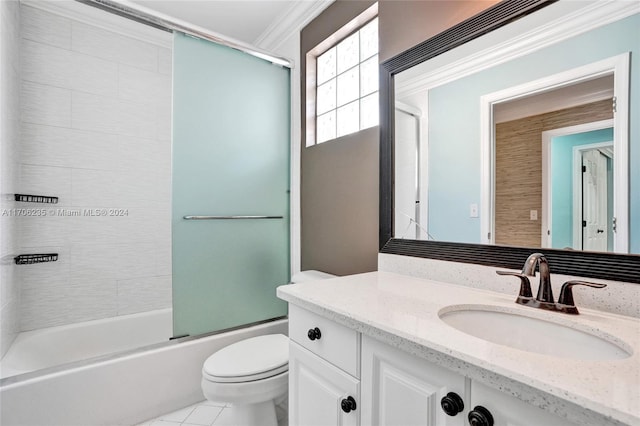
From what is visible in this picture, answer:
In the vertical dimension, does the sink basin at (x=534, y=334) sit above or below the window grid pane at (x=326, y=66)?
below

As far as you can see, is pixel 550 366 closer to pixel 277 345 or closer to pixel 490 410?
pixel 490 410

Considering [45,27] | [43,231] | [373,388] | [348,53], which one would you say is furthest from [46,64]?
[373,388]

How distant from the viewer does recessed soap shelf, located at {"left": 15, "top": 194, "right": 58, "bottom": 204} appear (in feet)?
6.15

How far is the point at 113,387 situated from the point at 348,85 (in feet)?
6.84

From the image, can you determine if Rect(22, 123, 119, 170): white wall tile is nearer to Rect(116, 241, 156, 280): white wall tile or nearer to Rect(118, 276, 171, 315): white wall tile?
Rect(116, 241, 156, 280): white wall tile

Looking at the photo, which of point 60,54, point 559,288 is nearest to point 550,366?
point 559,288

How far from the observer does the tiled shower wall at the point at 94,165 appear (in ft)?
6.60

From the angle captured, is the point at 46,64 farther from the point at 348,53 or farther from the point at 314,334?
the point at 314,334

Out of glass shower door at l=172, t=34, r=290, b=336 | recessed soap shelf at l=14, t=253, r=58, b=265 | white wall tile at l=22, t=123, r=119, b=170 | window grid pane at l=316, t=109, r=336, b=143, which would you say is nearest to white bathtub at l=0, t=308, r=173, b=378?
recessed soap shelf at l=14, t=253, r=58, b=265

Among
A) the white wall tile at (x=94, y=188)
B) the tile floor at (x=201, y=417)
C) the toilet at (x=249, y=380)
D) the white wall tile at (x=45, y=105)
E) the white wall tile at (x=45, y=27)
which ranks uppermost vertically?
the white wall tile at (x=45, y=27)

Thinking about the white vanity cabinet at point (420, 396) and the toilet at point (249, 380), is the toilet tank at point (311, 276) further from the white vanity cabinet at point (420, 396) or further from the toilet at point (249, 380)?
the white vanity cabinet at point (420, 396)

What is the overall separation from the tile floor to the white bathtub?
647mm

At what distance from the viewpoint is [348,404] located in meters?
0.83

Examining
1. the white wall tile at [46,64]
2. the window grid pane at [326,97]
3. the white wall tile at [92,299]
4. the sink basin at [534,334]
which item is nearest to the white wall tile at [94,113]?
the white wall tile at [46,64]
